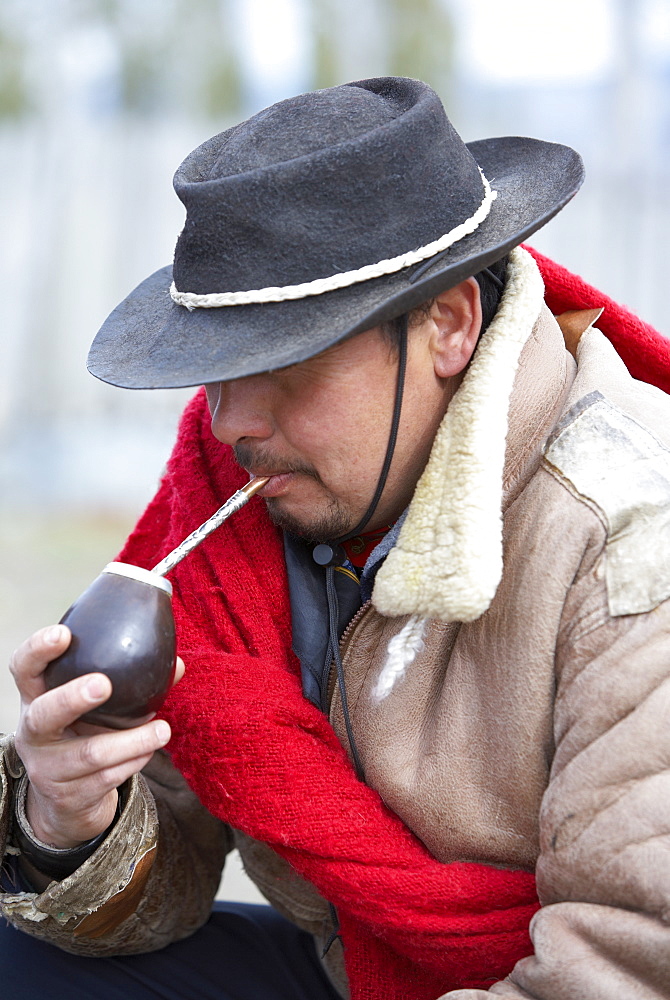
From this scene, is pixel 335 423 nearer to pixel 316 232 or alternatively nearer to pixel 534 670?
pixel 316 232

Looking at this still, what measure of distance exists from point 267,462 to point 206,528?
0.13 metres

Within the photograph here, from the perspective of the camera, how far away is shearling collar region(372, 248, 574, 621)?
136cm

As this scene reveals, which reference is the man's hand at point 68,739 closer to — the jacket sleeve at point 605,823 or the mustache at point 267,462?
the mustache at point 267,462

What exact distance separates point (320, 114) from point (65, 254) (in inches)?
230

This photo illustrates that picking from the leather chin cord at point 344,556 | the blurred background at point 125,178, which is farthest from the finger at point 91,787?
the blurred background at point 125,178

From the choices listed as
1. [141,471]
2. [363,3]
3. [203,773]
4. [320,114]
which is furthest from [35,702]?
[363,3]

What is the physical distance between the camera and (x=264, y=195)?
4.39 feet

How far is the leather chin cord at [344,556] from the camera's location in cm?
147

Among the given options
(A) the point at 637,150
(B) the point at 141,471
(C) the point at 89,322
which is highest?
(A) the point at 637,150

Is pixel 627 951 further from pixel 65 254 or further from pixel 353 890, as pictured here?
pixel 65 254

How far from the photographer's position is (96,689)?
1249 millimetres

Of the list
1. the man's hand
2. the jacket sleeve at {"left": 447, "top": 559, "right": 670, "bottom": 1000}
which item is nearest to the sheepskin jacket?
the jacket sleeve at {"left": 447, "top": 559, "right": 670, "bottom": 1000}

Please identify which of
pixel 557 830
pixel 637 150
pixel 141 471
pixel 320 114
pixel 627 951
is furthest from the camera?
pixel 141 471

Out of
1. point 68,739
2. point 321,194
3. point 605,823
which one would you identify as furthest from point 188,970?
point 321,194
